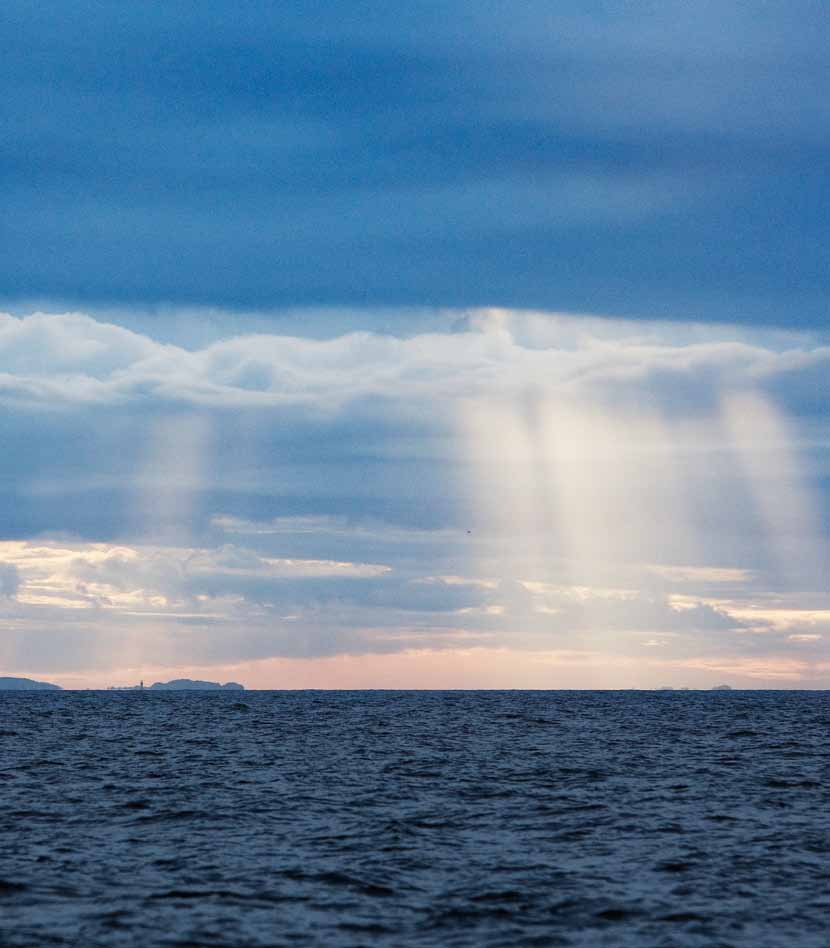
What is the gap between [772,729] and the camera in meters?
99.4

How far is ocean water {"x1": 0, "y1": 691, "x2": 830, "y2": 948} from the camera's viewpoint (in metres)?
24.2

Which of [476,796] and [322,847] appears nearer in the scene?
[322,847]

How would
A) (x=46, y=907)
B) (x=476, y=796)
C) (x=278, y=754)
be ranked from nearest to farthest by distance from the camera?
(x=46, y=907)
(x=476, y=796)
(x=278, y=754)

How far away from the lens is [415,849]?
33.2m

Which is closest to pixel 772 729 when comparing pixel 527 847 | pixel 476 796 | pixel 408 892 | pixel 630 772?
pixel 630 772

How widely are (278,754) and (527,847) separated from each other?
36.5 metres

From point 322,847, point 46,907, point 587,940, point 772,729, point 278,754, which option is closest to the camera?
point 587,940

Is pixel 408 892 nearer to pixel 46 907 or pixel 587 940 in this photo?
pixel 587 940

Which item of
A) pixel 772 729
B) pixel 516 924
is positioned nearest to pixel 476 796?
pixel 516 924

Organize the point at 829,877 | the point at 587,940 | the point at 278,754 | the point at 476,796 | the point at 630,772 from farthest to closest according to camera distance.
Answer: the point at 278,754
the point at 630,772
the point at 476,796
the point at 829,877
the point at 587,940

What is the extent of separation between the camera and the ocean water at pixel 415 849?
24203 mm

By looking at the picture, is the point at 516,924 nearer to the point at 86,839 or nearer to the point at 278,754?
the point at 86,839

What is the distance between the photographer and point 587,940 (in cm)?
2319

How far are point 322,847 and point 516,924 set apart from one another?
33.6ft
